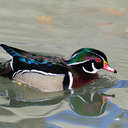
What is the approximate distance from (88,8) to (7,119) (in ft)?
21.5

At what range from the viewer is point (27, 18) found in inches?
412

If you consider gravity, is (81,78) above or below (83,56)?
below

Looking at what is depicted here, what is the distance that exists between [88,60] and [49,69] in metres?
0.77

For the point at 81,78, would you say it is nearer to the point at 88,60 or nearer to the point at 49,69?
the point at 88,60

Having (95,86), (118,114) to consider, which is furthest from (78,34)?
(118,114)

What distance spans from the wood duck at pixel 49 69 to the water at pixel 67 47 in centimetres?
15

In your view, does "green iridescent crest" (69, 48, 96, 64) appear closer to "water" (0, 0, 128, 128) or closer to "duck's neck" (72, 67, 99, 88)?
"duck's neck" (72, 67, 99, 88)

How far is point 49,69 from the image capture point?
6.53 meters

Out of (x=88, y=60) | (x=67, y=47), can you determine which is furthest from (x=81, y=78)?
(x=67, y=47)

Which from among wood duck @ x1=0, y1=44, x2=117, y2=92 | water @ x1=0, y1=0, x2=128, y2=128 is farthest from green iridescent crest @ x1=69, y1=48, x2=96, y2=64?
water @ x1=0, y1=0, x2=128, y2=128

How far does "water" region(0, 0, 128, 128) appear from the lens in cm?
569

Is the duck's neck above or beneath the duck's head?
beneath

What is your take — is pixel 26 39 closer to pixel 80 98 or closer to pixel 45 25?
pixel 45 25

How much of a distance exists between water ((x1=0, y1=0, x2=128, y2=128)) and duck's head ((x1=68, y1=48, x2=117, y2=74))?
1.17ft
